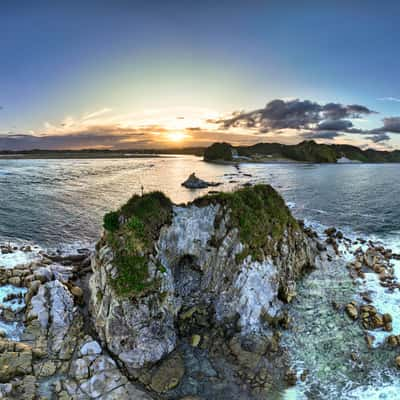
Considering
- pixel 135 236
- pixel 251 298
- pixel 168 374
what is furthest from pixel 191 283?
pixel 168 374

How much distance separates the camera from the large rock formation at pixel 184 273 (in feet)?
54.5

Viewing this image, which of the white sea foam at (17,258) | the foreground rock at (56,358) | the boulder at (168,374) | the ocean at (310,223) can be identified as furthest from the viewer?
the white sea foam at (17,258)

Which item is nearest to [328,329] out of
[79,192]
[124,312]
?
[124,312]

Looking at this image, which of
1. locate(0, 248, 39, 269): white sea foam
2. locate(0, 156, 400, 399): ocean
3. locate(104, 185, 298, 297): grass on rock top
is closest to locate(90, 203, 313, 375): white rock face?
locate(104, 185, 298, 297): grass on rock top

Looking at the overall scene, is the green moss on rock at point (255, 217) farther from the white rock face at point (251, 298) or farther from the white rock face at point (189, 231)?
the white rock face at point (189, 231)

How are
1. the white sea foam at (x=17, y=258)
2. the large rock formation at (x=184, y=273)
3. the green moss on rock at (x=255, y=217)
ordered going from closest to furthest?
the large rock formation at (x=184, y=273), the green moss on rock at (x=255, y=217), the white sea foam at (x=17, y=258)

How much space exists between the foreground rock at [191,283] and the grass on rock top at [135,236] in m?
0.07

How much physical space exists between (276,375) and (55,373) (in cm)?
1296

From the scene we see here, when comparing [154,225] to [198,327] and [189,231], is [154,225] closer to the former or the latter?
[189,231]

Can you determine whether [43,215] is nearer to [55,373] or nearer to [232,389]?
[55,373]

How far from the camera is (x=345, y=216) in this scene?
48750 mm

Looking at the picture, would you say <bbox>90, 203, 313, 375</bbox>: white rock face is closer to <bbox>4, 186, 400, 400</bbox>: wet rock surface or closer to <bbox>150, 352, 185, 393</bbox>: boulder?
<bbox>4, 186, 400, 400</bbox>: wet rock surface

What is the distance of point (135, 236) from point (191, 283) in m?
6.26

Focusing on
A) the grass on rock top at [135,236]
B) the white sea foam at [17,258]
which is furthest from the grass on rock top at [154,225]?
the white sea foam at [17,258]
